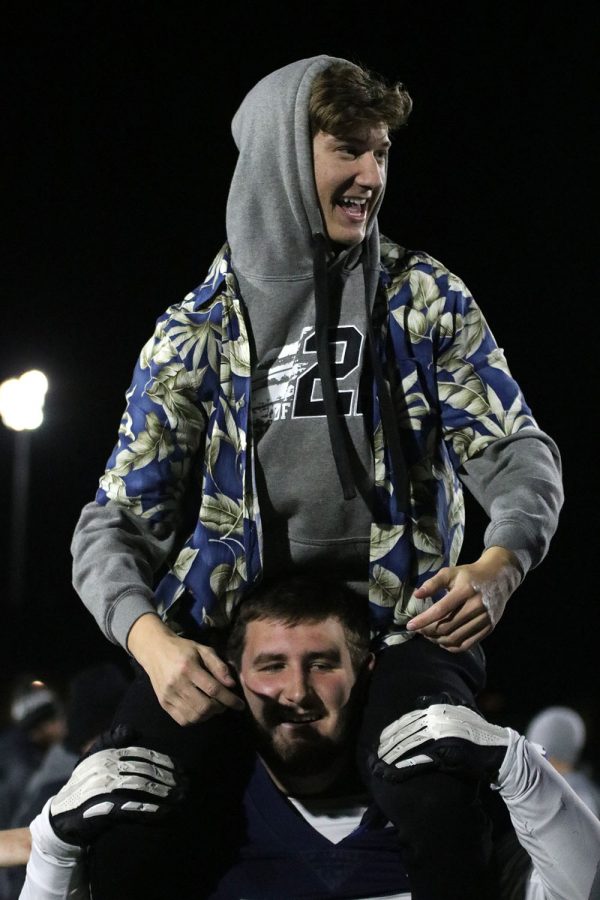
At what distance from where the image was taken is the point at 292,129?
1310 millimetres

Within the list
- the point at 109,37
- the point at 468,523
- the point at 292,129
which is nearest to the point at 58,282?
the point at 109,37

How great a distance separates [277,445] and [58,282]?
2.49 m

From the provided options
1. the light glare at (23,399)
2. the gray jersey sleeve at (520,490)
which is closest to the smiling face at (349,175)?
the gray jersey sleeve at (520,490)

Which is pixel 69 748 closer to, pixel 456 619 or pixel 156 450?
pixel 156 450

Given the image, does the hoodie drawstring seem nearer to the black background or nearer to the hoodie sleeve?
the hoodie sleeve

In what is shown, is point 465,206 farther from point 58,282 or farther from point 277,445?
point 277,445

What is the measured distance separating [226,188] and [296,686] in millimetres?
2399

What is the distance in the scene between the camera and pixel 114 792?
3.52ft

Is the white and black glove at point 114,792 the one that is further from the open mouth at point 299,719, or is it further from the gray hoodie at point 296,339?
the gray hoodie at point 296,339

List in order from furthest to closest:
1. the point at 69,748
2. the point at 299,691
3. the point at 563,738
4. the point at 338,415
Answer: the point at 563,738 → the point at 69,748 → the point at 338,415 → the point at 299,691

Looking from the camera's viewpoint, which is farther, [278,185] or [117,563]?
[278,185]

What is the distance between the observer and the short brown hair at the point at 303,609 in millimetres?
1250

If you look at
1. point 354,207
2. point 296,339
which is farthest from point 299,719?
point 354,207

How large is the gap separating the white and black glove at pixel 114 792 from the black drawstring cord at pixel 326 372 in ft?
1.24
